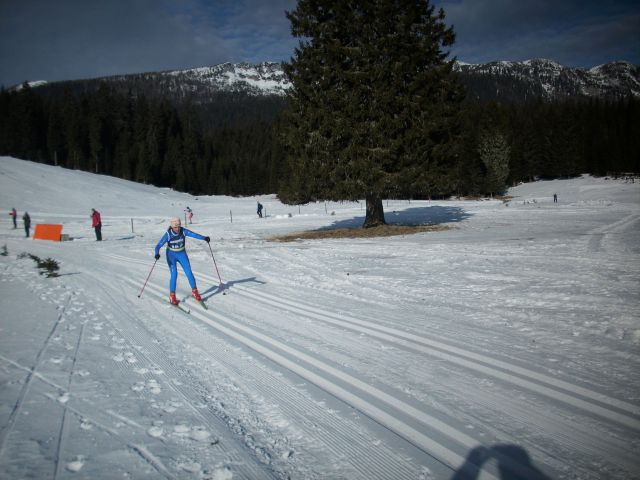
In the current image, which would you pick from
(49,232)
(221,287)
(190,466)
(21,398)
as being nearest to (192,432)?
(190,466)

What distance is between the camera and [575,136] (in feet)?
246

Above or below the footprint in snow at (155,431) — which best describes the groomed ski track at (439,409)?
below

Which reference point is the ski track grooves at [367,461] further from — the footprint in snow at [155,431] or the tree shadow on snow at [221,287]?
the tree shadow on snow at [221,287]

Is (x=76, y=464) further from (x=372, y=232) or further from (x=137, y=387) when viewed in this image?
(x=372, y=232)

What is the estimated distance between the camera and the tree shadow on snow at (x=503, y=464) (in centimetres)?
273

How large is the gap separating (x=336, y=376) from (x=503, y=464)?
2.01 m

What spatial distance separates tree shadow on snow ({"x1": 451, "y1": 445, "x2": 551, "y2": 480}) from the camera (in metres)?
2.73

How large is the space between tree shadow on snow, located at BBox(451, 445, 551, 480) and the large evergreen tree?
1573cm

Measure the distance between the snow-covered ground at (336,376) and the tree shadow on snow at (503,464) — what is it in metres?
0.01

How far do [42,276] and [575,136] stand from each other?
302 feet

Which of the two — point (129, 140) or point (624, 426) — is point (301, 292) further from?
point (129, 140)

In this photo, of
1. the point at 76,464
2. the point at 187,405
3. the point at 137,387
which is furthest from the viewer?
the point at 137,387

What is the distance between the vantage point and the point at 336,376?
4.41 m

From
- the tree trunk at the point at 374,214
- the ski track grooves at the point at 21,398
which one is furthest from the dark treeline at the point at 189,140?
the ski track grooves at the point at 21,398
